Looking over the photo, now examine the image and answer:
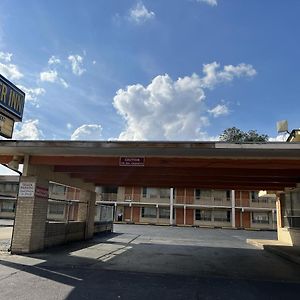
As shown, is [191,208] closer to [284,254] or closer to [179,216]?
[179,216]

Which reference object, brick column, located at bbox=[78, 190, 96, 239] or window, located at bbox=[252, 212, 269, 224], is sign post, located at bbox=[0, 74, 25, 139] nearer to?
brick column, located at bbox=[78, 190, 96, 239]

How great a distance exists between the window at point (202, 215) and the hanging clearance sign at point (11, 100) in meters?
40.9

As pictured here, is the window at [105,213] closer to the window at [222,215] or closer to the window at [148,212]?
the window at [148,212]

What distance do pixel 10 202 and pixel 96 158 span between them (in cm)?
4236

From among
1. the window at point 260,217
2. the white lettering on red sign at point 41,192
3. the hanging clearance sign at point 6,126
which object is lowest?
the white lettering on red sign at point 41,192

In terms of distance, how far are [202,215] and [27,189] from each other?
129 ft

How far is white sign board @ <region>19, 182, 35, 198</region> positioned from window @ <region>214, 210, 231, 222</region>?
131 ft

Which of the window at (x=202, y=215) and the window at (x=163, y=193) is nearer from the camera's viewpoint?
the window at (x=202, y=215)

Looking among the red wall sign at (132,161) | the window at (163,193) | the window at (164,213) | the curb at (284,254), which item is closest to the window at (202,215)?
the window at (164,213)

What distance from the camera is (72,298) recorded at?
6.61 m

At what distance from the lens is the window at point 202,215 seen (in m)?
49.2

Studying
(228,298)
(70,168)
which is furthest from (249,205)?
(228,298)

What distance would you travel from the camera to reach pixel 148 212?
1973 inches

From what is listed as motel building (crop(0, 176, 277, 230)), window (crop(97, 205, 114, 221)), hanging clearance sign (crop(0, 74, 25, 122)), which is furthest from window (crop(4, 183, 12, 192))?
hanging clearance sign (crop(0, 74, 25, 122))
